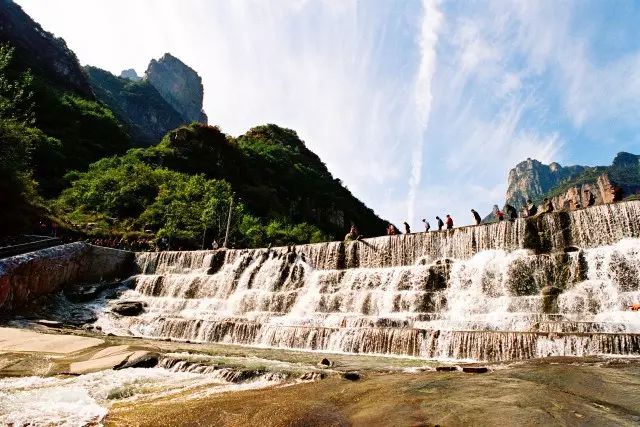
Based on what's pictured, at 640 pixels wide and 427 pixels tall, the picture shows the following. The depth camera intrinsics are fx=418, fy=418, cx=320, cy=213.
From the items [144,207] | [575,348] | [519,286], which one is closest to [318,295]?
[519,286]

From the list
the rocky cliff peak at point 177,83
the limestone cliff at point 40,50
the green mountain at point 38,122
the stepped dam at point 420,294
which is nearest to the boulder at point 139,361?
the stepped dam at point 420,294

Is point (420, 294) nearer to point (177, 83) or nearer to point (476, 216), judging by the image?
point (476, 216)

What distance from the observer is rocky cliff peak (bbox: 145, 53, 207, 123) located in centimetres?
16450

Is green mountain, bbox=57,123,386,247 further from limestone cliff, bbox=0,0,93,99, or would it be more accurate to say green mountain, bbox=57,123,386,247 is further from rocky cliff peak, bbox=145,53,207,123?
rocky cliff peak, bbox=145,53,207,123

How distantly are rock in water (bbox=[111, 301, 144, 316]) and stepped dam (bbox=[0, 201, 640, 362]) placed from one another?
0.15m

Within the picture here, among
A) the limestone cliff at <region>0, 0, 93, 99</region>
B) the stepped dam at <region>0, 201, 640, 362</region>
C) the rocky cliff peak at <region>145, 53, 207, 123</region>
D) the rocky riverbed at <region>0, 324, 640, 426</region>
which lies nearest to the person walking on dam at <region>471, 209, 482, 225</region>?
the stepped dam at <region>0, 201, 640, 362</region>

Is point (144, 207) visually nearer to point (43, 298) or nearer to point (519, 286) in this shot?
point (43, 298)

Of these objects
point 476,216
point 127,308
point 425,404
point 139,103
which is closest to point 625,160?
point 476,216

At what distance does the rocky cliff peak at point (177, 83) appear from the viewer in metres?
164

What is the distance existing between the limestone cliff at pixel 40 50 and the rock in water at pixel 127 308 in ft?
244

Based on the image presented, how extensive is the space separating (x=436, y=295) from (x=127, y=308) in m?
16.4

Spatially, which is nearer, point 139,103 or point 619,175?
point 619,175

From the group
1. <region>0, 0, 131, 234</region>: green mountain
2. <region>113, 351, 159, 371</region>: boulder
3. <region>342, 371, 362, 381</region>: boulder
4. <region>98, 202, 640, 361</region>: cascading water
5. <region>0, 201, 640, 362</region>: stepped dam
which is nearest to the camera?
<region>342, 371, 362, 381</region>: boulder

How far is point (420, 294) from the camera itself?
762 inches
